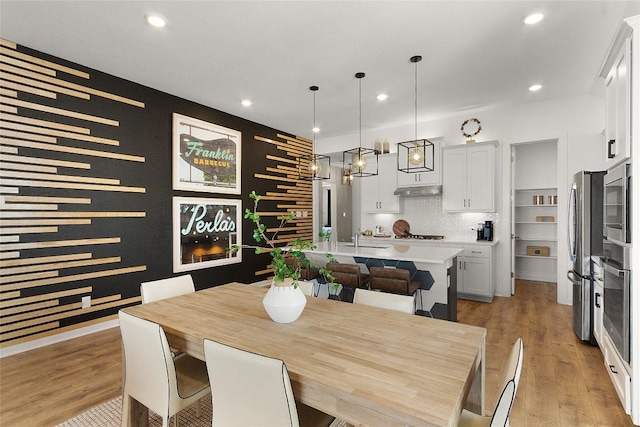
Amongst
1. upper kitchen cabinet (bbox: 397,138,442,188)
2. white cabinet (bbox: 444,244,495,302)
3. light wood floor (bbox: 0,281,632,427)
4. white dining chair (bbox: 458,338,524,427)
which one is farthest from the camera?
upper kitchen cabinet (bbox: 397,138,442,188)

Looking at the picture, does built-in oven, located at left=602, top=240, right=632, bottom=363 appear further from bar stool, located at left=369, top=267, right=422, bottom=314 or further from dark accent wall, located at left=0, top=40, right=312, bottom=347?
dark accent wall, located at left=0, top=40, right=312, bottom=347

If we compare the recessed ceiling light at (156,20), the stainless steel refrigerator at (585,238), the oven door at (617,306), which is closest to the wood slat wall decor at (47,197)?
the recessed ceiling light at (156,20)

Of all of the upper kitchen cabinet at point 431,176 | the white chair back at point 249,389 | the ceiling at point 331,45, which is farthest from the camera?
the upper kitchen cabinet at point 431,176

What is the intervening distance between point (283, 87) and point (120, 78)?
1.93 m

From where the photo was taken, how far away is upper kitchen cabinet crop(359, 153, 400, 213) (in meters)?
5.91

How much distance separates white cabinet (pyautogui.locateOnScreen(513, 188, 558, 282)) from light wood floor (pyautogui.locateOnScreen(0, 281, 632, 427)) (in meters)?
2.84

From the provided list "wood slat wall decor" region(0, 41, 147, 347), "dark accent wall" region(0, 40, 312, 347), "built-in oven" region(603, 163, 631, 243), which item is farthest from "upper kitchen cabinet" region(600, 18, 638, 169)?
"wood slat wall decor" region(0, 41, 147, 347)

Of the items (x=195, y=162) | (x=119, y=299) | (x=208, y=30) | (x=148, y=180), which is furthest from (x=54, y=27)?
(x=119, y=299)

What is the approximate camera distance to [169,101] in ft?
14.1

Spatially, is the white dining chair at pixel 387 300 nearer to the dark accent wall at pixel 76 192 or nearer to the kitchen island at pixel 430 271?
the kitchen island at pixel 430 271

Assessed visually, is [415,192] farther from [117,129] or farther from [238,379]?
[238,379]

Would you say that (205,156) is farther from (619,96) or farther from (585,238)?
(585,238)

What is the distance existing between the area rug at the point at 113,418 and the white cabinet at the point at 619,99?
3.23 metres

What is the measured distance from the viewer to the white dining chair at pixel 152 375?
150 centimetres
